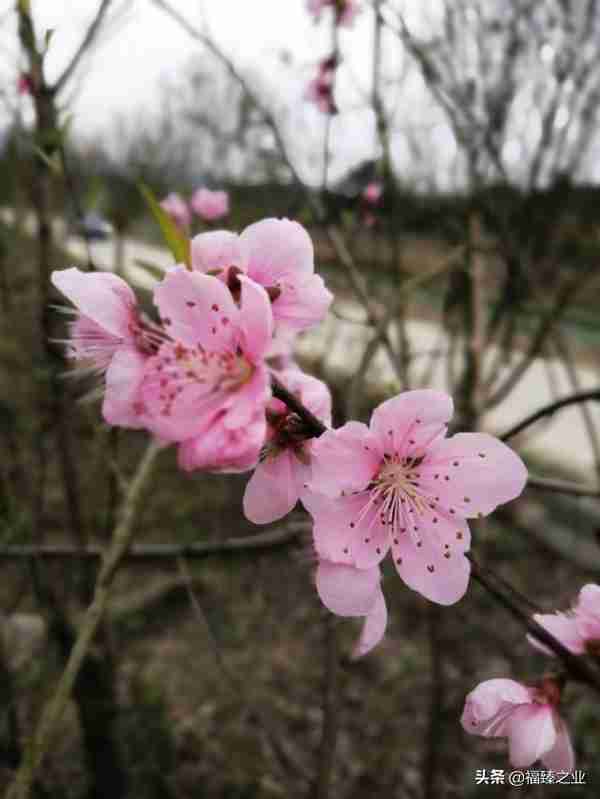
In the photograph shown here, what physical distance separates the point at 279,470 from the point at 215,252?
0.20 metres

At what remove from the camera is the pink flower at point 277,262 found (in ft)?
2.15

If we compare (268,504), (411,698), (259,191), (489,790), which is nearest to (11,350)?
(259,191)

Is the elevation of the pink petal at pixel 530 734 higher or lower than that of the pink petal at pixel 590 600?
lower

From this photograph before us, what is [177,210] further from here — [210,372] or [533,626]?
[533,626]

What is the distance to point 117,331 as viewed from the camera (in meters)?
0.64

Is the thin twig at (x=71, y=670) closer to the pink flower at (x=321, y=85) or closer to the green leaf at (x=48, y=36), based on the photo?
the green leaf at (x=48, y=36)

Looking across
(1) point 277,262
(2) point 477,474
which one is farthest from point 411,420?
(1) point 277,262

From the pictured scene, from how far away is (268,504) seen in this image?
66 centimetres

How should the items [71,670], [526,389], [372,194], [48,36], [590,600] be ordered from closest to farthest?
1. [590,600]
2. [71,670]
3. [48,36]
4. [372,194]
5. [526,389]

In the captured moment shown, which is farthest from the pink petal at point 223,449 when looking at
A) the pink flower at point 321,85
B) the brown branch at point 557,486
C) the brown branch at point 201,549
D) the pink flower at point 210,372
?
the pink flower at point 321,85

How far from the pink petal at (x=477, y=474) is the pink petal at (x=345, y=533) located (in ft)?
0.25

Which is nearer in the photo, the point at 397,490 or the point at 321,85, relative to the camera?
the point at 397,490

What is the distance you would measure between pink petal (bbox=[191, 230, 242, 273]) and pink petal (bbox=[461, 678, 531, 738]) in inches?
19.3

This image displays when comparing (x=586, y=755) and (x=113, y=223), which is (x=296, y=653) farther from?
(x=113, y=223)
